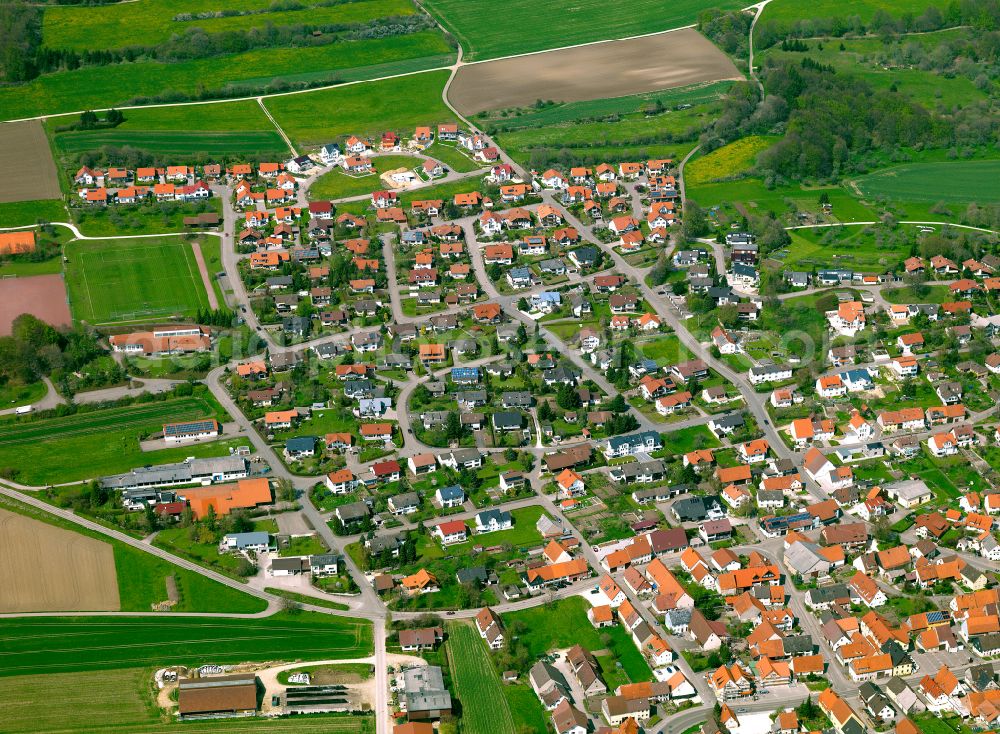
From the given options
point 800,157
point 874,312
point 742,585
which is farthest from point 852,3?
point 742,585

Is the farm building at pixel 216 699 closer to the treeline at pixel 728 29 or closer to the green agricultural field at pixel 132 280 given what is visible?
the green agricultural field at pixel 132 280

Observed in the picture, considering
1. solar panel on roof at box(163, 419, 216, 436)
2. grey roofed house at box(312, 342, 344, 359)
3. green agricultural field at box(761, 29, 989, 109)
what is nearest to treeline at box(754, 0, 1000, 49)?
green agricultural field at box(761, 29, 989, 109)

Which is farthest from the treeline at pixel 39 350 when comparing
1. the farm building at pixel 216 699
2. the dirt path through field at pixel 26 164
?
the farm building at pixel 216 699

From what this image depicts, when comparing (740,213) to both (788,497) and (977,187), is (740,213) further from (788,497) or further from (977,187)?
(788,497)

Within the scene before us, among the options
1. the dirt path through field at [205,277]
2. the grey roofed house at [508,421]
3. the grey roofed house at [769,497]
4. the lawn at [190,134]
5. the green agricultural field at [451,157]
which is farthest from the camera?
the lawn at [190,134]

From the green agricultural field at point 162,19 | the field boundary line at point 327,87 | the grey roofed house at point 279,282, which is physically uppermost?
the green agricultural field at point 162,19
